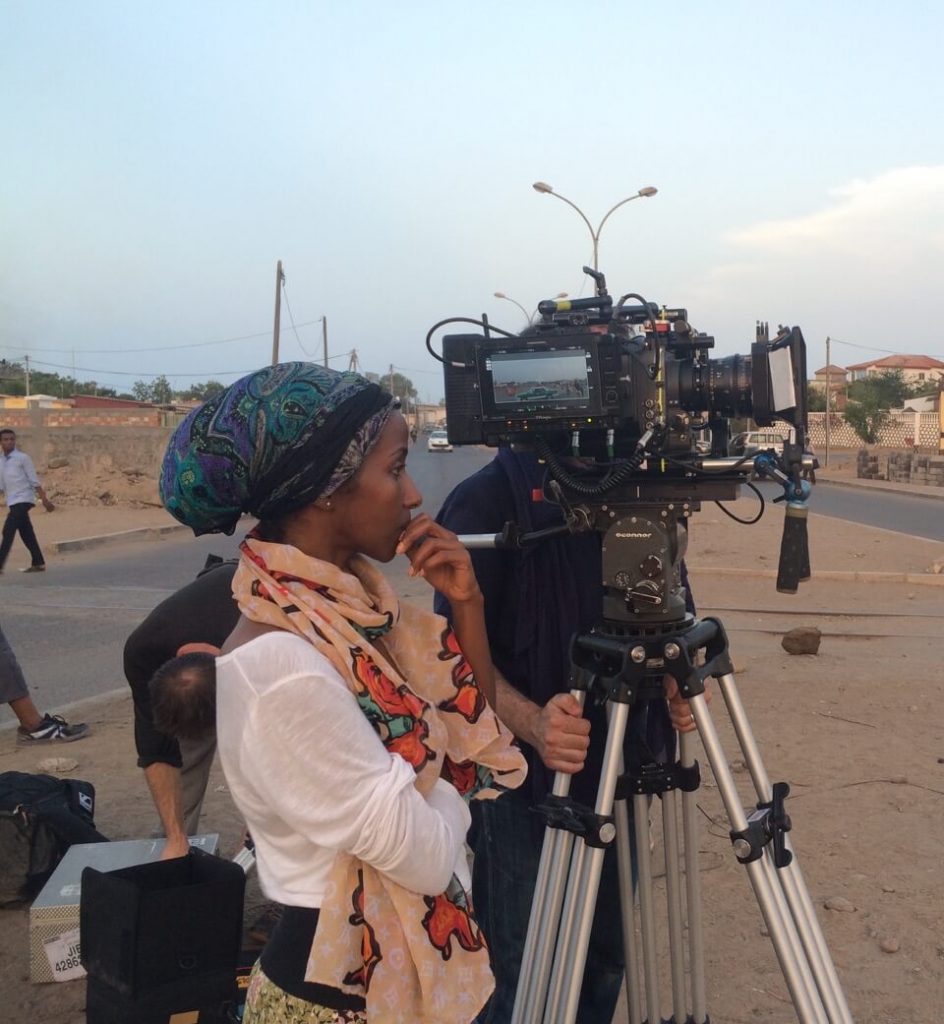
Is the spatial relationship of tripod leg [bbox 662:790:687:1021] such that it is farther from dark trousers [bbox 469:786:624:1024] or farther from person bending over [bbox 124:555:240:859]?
person bending over [bbox 124:555:240:859]

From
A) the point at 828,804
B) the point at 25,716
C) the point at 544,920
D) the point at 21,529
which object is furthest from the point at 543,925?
the point at 21,529

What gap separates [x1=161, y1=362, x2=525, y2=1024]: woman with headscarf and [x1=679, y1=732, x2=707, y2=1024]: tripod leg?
0.58 metres

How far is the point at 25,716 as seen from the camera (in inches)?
196

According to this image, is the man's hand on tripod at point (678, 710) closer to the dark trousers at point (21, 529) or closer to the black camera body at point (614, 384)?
the black camera body at point (614, 384)

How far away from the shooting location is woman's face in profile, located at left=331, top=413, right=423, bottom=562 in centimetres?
142

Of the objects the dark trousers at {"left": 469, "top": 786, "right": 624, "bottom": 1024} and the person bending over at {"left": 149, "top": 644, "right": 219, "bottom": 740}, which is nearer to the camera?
the dark trousers at {"left": 469, "top": 786, "right": 624, "bottom": 1024}

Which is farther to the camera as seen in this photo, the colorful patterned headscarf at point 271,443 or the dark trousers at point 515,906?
the dark trousers at point 515,906

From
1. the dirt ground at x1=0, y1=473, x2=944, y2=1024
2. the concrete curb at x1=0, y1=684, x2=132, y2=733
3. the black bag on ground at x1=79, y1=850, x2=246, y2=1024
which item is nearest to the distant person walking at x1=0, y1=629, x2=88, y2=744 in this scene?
the dirt ground at x1=0, y1=473, x2=944, y2=1024

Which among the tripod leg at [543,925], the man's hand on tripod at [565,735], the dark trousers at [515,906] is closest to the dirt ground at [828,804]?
the dark trousers at [515,906]

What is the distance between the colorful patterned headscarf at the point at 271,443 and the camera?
4.44 feet

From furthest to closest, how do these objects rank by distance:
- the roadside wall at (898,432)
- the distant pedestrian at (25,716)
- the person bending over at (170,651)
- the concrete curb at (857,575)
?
the roadside wall at (898,432) → the concrete curb at (857,575) → the distant pedestrian at (25,716) → the person bending over at (170,651)

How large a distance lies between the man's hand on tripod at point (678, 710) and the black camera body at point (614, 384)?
1.38ft

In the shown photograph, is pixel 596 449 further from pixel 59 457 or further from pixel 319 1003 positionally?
pixel 59 457

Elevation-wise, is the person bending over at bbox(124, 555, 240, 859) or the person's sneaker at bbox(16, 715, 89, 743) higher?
the person bending over at bbox(124, 555, 240, 859)
